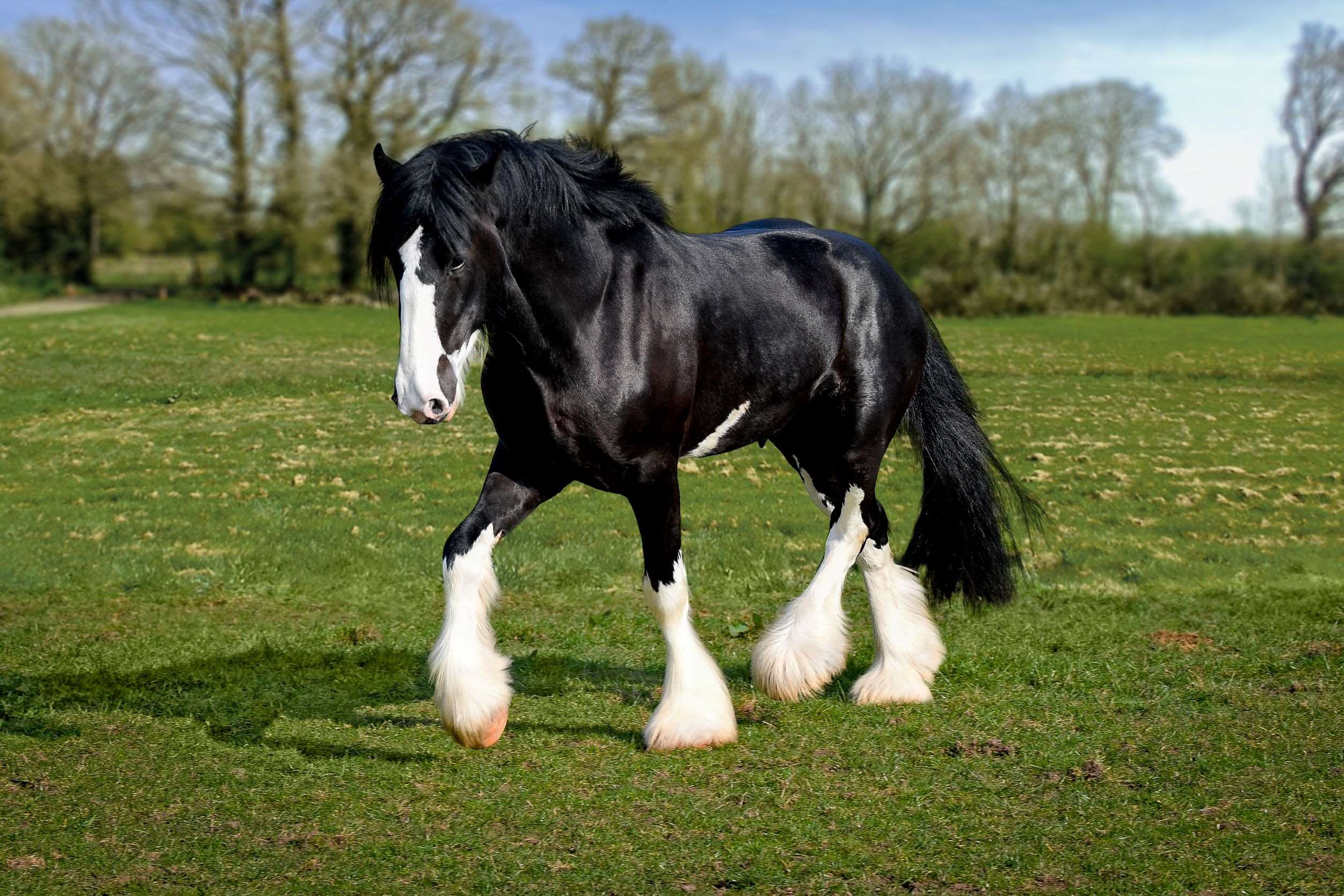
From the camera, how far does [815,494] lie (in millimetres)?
6441

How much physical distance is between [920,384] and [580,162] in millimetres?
2433

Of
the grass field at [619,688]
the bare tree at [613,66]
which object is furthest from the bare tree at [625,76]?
the grass field at [619,688]

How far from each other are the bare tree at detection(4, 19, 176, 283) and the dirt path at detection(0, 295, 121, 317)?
131 inches

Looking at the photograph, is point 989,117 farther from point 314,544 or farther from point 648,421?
point 648,421

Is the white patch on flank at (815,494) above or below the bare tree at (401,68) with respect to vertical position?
below

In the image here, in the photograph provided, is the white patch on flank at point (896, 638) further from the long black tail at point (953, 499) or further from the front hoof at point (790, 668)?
the long black tail at point (953, 499)

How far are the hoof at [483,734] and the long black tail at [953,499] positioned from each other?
249cm

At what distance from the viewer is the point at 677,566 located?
5.46m

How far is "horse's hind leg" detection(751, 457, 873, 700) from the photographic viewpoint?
6.01 meters

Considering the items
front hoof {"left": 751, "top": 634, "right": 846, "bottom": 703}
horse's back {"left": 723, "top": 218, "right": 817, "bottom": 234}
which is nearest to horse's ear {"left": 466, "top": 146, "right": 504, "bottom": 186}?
horse's back {"left": 723, "top": 218, "right": 817, "bottom": 234}

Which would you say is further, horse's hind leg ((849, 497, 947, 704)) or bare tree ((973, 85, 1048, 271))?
bare tree ((973, 85, 1048, 271))

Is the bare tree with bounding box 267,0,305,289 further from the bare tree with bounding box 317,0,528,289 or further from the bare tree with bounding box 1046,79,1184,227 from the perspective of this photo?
the bare tree with bounding box 1046,79,1184,227

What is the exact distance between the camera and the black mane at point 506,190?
4523 mm

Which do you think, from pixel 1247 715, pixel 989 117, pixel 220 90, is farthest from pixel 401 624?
pixel 989 117
